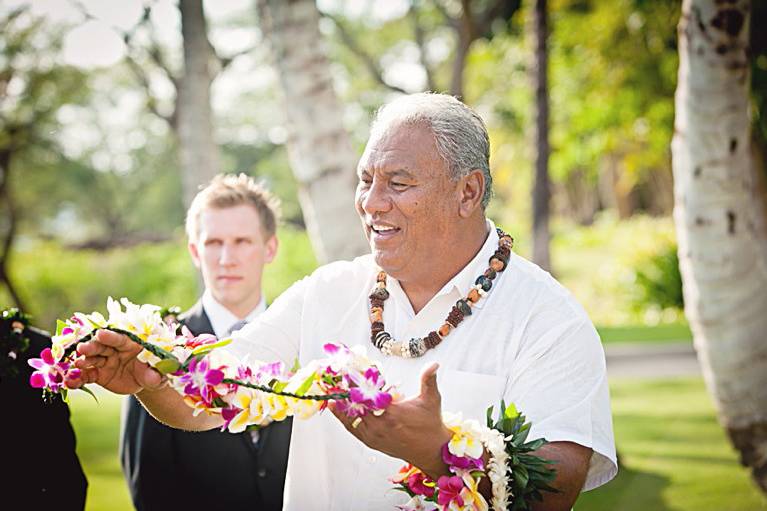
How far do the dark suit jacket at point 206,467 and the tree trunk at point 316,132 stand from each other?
210cm

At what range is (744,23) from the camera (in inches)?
246

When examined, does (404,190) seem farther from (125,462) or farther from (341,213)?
(341,213)

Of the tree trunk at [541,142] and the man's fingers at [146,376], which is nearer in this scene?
the man's fingers at [146,376]

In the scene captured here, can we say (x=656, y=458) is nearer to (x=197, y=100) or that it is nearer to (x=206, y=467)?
(x=206, y=467)

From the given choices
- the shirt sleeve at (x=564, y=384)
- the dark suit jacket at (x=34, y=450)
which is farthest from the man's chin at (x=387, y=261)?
the dark suit jacket at (x=34, y=450)

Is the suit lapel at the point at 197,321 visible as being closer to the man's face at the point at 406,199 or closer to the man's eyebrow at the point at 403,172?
the man's face at the point at 406,199

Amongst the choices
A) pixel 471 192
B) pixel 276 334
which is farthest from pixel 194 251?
pixel 471 192

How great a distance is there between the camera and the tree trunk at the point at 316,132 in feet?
20.8

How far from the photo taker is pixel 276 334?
346 cm

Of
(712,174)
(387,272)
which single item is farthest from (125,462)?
(712,174)

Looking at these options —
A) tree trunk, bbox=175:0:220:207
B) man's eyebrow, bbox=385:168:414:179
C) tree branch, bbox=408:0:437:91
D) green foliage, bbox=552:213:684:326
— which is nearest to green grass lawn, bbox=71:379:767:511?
tree trunk, bbox=175:0:220:207

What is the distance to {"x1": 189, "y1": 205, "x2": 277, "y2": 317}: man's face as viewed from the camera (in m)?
4.82

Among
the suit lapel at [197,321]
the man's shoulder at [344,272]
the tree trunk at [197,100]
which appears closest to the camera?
the man's shoulder at [344,272]

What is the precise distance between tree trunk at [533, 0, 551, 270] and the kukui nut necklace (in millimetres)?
10516
